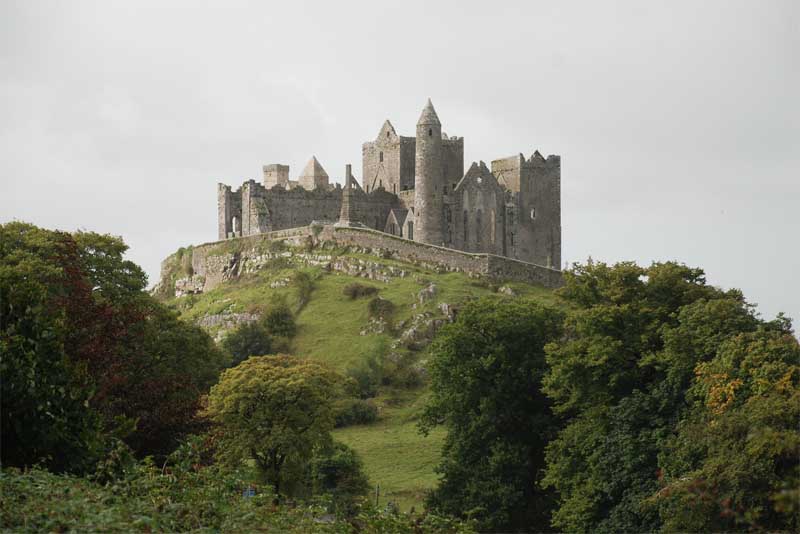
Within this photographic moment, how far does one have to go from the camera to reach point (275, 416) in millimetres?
48906

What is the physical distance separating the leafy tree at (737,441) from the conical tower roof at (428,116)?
144 ft

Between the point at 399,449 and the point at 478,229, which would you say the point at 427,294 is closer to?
the point at 478,229

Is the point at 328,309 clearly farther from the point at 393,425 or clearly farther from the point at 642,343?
the point at 642,343

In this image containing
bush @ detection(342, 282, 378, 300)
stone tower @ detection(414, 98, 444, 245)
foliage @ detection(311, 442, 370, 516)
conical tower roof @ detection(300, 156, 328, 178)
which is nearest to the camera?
foliage @ detection(311, 442, 370, 516)

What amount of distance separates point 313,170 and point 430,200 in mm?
17206

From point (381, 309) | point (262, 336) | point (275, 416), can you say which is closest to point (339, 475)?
point (275, 416)

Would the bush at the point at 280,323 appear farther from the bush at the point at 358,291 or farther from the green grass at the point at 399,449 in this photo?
the green grass at the point at 399,449

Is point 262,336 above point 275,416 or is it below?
above

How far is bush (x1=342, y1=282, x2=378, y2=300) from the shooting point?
74500 millimetres

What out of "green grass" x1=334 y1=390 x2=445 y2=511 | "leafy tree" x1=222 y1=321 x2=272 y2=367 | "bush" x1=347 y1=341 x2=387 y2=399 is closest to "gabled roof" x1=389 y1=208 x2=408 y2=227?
"leafy tree" x1=222 y1=321 x2=272 y2=367

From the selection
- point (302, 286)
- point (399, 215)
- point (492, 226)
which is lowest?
point (302, 286)

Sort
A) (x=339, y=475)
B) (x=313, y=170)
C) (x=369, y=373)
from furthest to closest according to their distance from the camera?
(x=313, y=170) < (x=369, y=373) < (x=339, y=475)

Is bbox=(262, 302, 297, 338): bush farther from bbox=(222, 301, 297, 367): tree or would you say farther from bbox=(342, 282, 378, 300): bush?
bbox=(342, 282, 378, 300): bush

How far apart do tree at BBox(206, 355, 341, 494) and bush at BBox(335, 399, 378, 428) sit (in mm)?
10314
